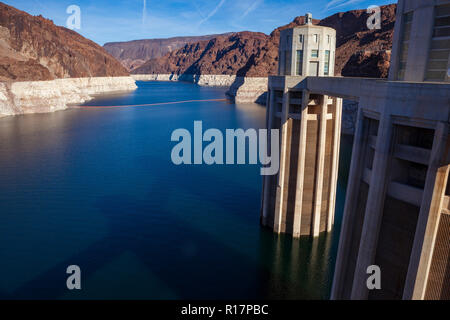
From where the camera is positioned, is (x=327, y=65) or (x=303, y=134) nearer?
(x=303, y=134)

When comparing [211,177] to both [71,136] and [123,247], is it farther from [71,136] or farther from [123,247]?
[71,136]

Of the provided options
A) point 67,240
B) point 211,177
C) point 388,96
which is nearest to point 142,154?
point 211,177

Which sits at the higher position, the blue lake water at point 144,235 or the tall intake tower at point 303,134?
the tall intake tower at point 303,134

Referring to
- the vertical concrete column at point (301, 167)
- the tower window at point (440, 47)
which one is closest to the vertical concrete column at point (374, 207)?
the tower window at point (440, 47)

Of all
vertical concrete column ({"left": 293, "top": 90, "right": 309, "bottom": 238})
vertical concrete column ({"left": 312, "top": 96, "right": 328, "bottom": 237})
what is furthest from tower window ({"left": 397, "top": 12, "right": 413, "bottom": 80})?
vertical concrete column ({"left": 312, "top": 96, "right": 328, "bottom": 237})

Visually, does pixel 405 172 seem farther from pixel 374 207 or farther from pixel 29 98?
pixel 29 98

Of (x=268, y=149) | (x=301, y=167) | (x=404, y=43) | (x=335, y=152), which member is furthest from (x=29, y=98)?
(x=404, y=43)

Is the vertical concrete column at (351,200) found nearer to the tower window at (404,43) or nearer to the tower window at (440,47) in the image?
the tower window at (404,43)
